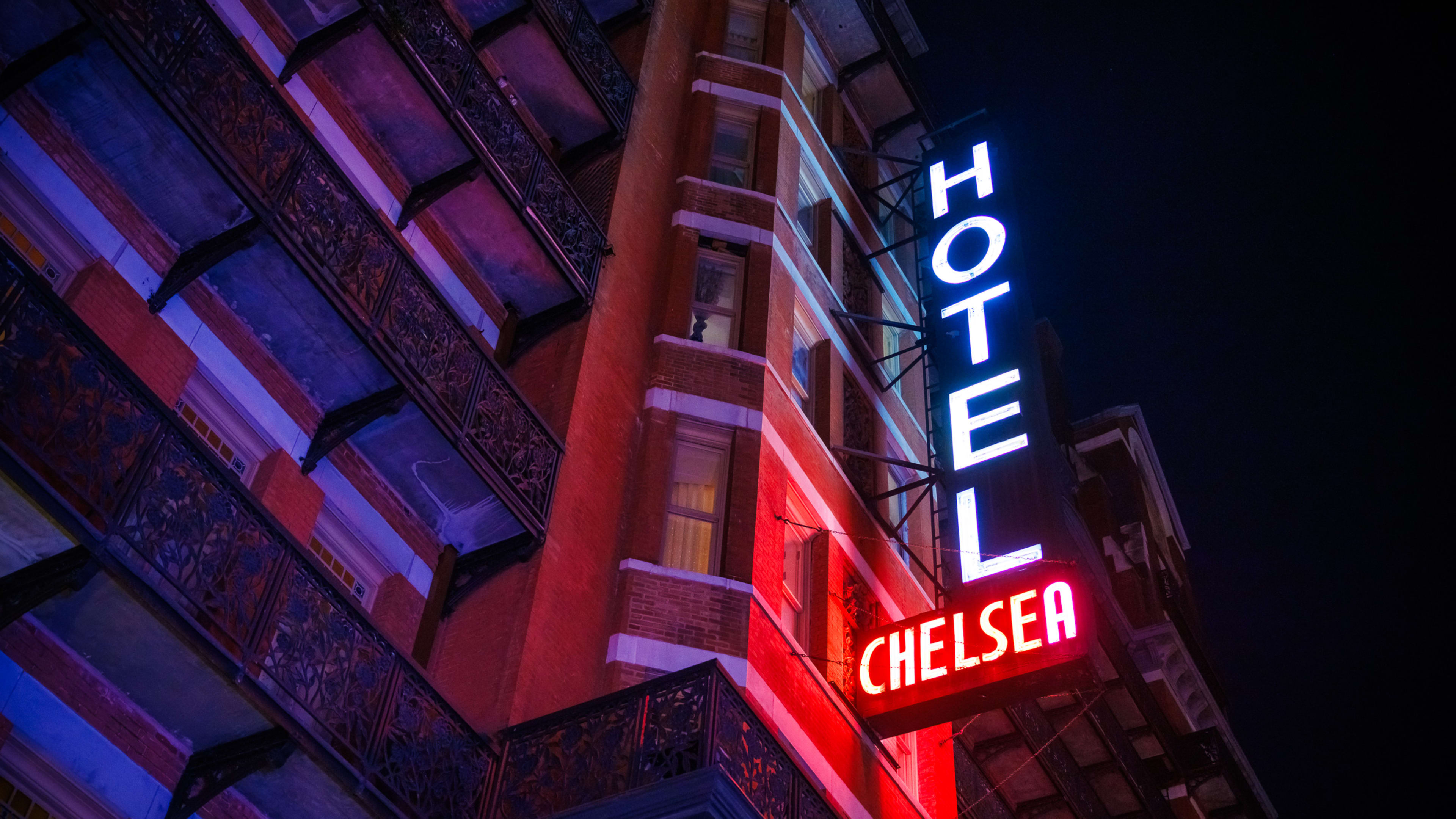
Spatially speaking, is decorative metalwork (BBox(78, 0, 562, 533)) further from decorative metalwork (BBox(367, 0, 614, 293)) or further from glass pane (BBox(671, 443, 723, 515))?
glass pane (BBox(671, 443, 723, 515))

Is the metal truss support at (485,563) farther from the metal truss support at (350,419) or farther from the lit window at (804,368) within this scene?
the lit window at (804,368)

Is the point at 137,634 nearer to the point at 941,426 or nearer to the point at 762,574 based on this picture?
the point at 762,574

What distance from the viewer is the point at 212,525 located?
37.3 feet

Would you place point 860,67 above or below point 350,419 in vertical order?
above

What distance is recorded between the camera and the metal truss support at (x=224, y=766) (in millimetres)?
11367

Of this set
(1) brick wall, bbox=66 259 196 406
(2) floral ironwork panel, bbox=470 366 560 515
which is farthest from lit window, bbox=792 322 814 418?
(1) brick wall, bbox=66 259 196 406

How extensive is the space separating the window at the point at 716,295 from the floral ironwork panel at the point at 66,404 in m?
10.8

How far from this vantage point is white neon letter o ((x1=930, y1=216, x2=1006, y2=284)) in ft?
80.5

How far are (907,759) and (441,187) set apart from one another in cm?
1123

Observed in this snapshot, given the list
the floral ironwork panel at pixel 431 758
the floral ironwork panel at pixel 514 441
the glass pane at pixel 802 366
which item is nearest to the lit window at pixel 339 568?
the floral ironwork panel at pixel 514 441

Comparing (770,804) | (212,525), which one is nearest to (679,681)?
(770,804)

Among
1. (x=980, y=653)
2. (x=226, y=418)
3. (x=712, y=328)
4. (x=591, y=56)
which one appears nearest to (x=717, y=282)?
(x=712, y=328)

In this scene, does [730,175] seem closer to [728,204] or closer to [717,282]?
[728,204]

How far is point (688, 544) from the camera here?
18250 mm
